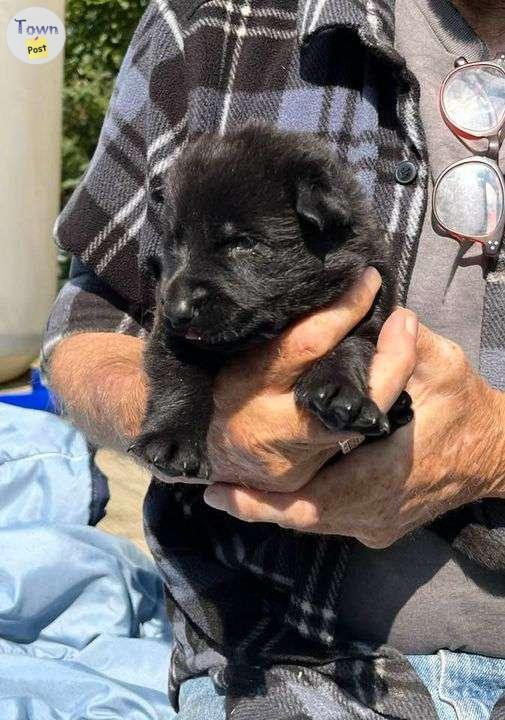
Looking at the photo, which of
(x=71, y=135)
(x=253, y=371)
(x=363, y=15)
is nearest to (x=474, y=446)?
(x=253, y=371)

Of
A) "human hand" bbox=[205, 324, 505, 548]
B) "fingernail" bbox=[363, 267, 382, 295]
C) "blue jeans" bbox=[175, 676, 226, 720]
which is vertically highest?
"fingernail" bbox=[363, 267, 382, 295]

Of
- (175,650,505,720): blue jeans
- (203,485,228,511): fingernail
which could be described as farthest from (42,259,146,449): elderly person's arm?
(175,650,505,720): blue jeans

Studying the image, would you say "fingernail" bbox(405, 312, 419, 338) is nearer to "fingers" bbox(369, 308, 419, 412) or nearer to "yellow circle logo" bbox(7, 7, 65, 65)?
"fingers" bbox(369, 308, 419, 412)

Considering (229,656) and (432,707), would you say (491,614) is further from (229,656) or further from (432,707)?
(229,656)

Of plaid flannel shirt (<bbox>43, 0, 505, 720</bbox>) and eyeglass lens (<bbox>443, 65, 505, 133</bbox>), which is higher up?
eyeglass lens (<bbox>443, 65, 505, 133</bbox>)

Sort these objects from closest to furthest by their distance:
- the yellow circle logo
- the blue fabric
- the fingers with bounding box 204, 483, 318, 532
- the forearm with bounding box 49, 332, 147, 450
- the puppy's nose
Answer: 1. the puppy's nose
2. the fingers with bounding box 204, 483, 318, 532
3. the forearm with bounding box 49, 332, 147, 450
4. the blue fabric
5. the yellow circle logo

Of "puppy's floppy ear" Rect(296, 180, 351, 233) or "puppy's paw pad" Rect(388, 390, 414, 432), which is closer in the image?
"puppy's floppy ear" Rect(296, 180, 351, 233)
